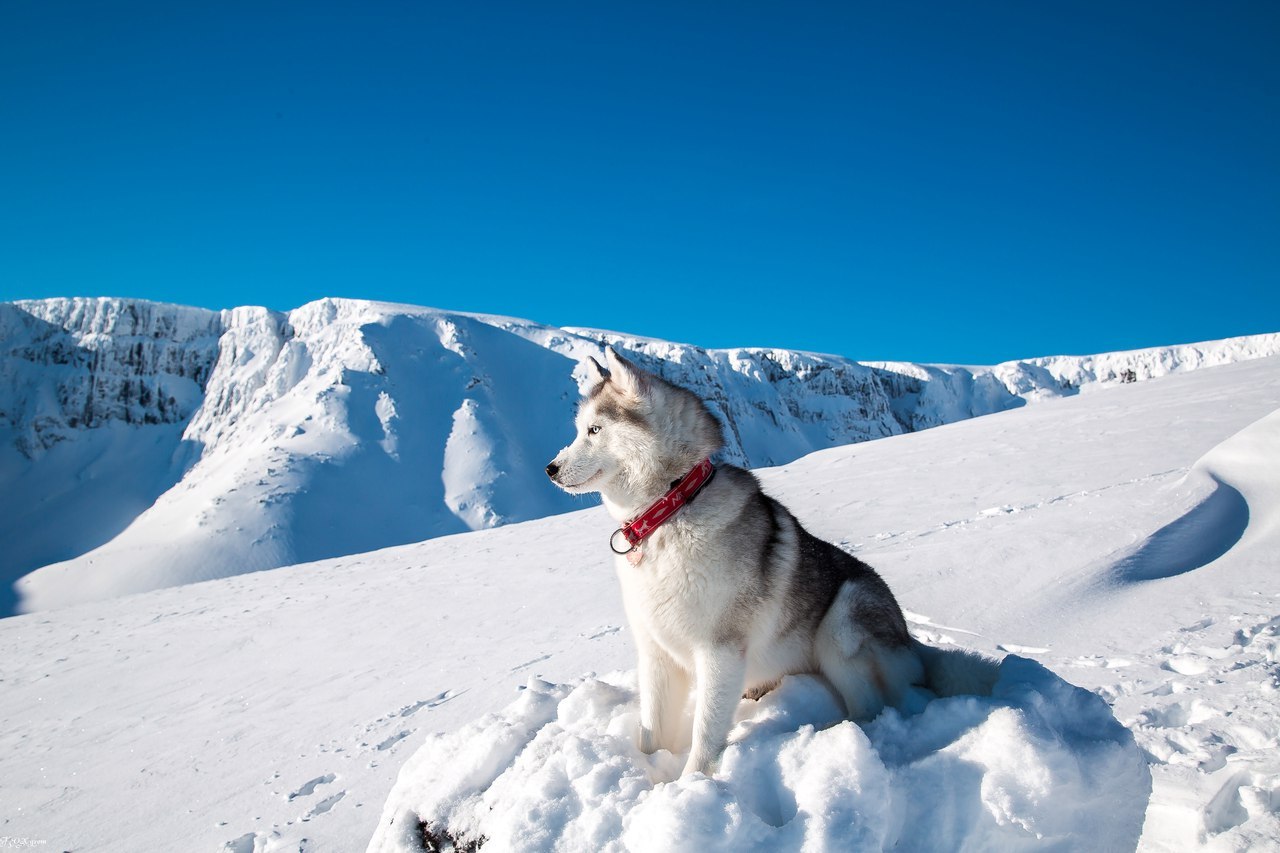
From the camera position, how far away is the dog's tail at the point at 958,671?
3.26m

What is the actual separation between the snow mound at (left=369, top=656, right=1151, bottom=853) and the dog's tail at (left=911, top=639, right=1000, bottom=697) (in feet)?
0.67

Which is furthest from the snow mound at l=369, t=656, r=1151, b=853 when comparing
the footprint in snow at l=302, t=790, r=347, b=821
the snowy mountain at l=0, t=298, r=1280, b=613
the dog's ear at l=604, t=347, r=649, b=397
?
the snowy mountain at l=0, t=298, r=1280, b=613

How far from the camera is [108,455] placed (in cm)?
6638

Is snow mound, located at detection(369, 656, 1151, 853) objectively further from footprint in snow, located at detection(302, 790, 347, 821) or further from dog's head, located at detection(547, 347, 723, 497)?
footprint in snow, located at detection(302, 790, 347, 821)

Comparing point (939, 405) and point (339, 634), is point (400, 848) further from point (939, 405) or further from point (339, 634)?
point (939, 405)

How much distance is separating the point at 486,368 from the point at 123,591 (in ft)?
113

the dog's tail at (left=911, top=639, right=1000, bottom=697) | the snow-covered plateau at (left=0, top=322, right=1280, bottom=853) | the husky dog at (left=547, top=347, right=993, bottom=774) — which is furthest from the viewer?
the dog's tail at (left=911, top=639, right=1000, bottom=697)

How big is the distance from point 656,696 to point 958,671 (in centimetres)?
155

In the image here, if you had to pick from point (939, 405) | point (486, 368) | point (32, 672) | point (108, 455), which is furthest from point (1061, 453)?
point (939, 405)

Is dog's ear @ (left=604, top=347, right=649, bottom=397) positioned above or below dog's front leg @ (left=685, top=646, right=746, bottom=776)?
above

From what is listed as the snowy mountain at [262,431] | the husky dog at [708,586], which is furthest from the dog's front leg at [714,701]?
the snowy mountain at [262,431]

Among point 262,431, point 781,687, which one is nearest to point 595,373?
point 781,687

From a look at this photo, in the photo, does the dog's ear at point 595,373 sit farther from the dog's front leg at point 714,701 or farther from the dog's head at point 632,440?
the dog's front leg at point 714,701

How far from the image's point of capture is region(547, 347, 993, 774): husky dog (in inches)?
114
